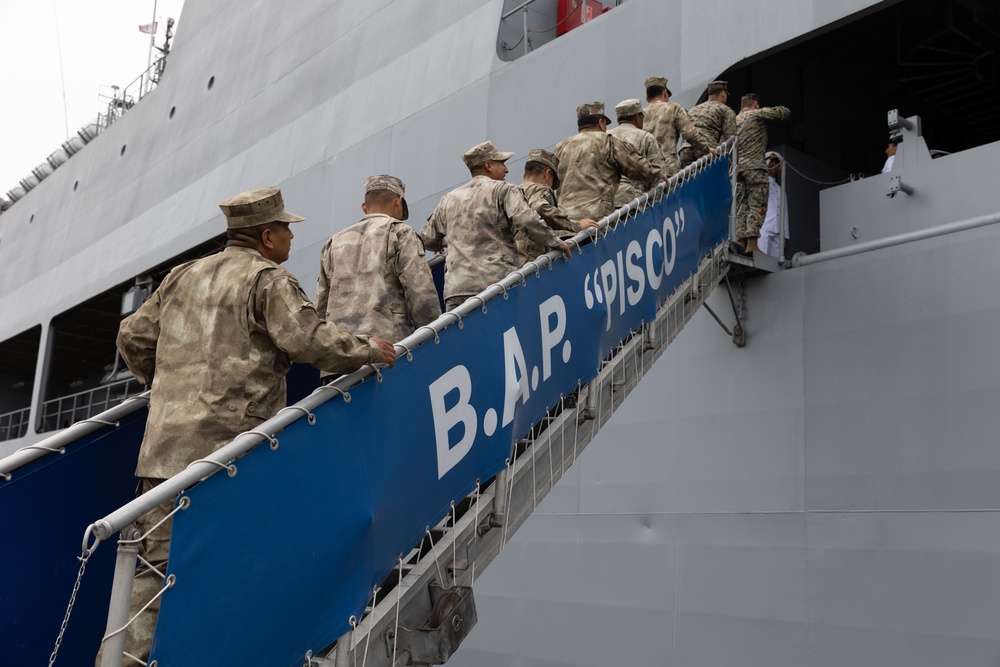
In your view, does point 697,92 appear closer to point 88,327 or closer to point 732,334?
point 732,334

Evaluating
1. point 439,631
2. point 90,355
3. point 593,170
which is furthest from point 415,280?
point 90,355

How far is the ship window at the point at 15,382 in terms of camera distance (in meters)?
17.9

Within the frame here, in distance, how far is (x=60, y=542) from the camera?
2488 millimetres

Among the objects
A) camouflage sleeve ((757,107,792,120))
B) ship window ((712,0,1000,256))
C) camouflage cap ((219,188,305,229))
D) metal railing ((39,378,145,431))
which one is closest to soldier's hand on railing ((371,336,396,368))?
camouflage cap ((219,188,305,229))

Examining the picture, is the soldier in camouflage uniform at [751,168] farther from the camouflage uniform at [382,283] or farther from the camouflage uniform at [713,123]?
the camouflage uniform at [382,283]

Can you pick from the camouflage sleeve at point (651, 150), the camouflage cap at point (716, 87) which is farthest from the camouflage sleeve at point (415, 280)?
the camouflage cap at point (716, 87)

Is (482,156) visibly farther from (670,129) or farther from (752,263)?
(752,263)

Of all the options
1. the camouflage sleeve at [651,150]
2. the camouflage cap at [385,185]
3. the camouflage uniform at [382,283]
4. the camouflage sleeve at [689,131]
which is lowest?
the camouflage uniform at [382,283]

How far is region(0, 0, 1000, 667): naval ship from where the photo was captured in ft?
13.5

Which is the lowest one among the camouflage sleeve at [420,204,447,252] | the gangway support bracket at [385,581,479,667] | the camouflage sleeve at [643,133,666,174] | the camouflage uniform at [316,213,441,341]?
the gangway support bracket at [385,581,479,667]

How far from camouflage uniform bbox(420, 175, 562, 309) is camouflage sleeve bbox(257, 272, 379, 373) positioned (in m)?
1.40

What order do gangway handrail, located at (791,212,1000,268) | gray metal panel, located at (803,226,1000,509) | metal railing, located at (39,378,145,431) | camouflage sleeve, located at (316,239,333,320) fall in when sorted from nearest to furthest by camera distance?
camouflage sleeve, located at (316,239,333,320), gray metal panel, located at (803,226,1000,509), gangway handrail, located at (791,212,1000,268), metal railing, located at (39,378,145,431)

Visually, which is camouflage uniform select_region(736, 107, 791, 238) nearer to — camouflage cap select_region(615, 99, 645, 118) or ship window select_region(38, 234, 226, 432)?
camouflage cap select_region(615, 99, 645, 118)

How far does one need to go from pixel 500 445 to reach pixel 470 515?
230 mm
